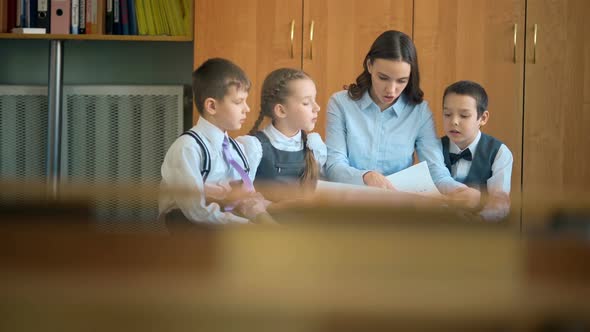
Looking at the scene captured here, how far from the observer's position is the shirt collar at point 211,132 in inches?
104

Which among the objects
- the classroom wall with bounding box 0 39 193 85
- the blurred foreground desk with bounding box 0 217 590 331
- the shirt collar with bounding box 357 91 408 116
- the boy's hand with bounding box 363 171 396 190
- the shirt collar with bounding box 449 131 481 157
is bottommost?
the boy's hand with bounding box 363 171 396 190

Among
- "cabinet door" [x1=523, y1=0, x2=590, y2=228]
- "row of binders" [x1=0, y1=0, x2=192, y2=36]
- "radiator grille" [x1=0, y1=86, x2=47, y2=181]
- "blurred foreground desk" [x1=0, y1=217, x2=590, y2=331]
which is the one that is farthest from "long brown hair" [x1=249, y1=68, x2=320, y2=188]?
"blurred foreground desk" [x1=0, y1=217, x2=590, y2=331]

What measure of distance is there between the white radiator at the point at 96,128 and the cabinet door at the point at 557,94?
1255mm

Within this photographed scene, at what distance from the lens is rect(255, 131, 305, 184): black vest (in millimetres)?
2668

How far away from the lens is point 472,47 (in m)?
2.78

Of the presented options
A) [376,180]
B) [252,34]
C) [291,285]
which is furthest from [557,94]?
[291,285]

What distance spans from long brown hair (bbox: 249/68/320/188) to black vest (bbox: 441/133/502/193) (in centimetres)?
44

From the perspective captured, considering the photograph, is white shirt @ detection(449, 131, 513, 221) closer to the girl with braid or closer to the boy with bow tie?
the boy with bow tie

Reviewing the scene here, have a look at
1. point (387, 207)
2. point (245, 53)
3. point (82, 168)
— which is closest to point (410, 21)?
point (245, 53)

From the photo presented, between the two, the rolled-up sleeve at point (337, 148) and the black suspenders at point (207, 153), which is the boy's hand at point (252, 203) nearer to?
the black suspenders at point (207, 153)

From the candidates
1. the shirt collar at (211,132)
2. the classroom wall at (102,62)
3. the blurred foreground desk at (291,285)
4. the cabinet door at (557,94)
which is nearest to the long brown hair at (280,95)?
the shirt collar at (211,132)

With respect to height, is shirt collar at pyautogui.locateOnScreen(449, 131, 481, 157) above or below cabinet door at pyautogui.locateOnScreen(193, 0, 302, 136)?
below

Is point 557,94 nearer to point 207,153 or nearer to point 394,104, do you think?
point 394,104

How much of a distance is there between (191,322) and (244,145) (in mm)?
2550
